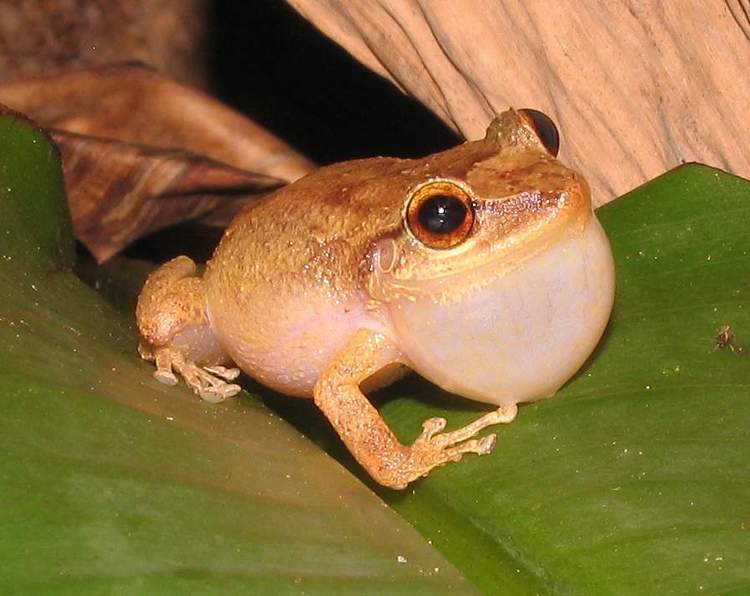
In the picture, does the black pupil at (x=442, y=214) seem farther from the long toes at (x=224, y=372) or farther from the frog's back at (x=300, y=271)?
the long toes at (x=224, y=372)

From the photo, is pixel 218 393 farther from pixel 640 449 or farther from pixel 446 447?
pixel 640 449

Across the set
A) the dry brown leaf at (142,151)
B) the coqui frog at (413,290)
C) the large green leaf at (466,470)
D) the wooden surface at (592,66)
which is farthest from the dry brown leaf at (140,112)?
the large green leaf at (466,470)

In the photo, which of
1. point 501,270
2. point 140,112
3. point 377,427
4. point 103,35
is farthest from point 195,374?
point 103,35

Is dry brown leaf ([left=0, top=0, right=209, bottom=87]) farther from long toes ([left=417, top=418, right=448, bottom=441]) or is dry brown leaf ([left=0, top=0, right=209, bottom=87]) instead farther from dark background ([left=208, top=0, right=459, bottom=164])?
long toes ([left=417, top=418, right=448, bottom=441])

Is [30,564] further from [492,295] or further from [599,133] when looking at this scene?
[599,133]

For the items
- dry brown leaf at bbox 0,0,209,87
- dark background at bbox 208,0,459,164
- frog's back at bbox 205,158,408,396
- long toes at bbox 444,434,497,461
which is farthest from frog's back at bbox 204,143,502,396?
dry brown leaf at bbox 0,0,209,87

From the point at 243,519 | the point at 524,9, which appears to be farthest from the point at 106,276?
the point at 243,519
